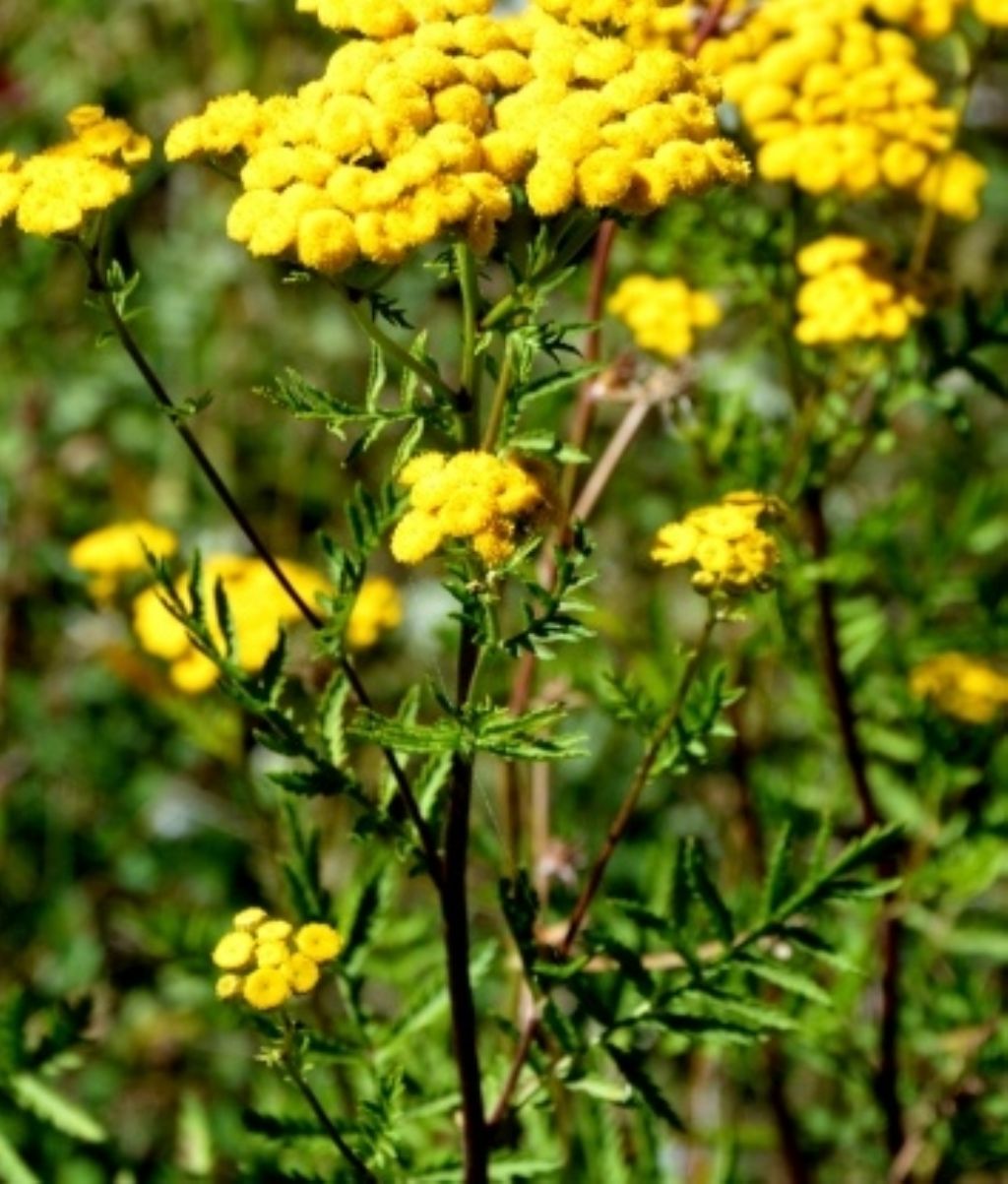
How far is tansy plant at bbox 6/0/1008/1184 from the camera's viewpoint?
69.9 inches

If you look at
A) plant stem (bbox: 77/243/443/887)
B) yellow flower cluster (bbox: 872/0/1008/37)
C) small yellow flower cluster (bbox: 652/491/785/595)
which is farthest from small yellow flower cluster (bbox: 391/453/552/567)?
yellow flower cluster (bbox: 872/0/1008/37)

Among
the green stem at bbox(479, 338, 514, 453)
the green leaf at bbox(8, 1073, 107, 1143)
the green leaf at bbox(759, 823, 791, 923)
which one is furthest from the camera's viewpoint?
the green leaf at bbox(8, 1073, 107, 1143)

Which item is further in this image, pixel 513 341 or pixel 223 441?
pixel 223 441

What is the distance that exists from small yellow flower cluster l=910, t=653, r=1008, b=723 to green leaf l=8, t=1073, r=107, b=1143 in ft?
5.04

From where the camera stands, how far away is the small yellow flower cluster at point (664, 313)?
9.74ft

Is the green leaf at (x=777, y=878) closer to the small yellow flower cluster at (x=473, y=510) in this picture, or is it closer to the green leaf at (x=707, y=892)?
the green leaf at (x=707, y=892)

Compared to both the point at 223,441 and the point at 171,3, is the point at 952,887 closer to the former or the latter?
the point at 223,441

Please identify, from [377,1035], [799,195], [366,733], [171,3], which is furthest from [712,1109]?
[171,3]

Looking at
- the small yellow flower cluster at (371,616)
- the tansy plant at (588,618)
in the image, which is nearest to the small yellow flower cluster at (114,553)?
the tansy plant at (588,618)

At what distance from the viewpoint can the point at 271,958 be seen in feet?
6.07

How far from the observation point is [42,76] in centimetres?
488

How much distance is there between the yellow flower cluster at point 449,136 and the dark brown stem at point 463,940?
417 mm

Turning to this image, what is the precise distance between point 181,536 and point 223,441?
12.1 inches

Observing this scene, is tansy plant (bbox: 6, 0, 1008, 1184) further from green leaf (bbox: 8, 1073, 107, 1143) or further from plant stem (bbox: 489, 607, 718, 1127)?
green leaf (bbox: 8, 1073, 107, 1143)
